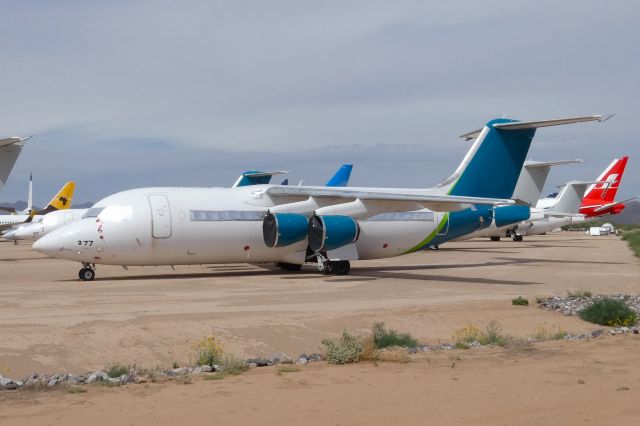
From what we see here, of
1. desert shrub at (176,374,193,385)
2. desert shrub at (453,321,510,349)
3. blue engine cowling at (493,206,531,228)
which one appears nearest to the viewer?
desert shrub at (176,374,193,385)

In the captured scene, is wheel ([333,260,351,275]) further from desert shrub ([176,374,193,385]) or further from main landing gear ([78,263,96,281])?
desert shrub ([176,374,193,385])

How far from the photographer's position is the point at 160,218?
2047 centimetres

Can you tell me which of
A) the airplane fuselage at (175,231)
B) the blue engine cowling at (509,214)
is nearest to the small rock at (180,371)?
the airplane fuselage at (175,231)

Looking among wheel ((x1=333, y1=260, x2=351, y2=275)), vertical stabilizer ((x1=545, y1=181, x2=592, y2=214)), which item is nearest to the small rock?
wheel ((x1=333, y1=260, x2=351, y2=275))

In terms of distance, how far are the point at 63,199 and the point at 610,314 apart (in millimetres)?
52502

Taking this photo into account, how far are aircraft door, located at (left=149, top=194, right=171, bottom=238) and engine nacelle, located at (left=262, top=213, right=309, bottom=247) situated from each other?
299 cm

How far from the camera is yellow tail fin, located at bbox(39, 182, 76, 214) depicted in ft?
188

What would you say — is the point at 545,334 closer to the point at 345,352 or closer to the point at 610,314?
the point at 610,314

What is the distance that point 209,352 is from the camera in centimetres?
872

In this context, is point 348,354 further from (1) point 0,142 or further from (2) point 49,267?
(2) point 49,267

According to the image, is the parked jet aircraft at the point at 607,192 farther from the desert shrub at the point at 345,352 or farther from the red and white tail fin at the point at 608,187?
the desert shrub at the point at 345,352

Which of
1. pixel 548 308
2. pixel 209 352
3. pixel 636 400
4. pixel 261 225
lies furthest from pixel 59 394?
pixel 261 225

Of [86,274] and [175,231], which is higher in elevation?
[175,231]

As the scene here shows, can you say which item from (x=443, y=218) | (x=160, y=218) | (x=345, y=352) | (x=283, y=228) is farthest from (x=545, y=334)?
(x=443, y=218)
